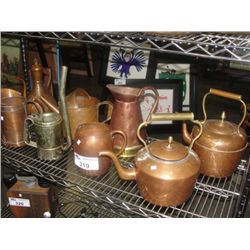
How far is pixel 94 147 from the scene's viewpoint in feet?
2.54

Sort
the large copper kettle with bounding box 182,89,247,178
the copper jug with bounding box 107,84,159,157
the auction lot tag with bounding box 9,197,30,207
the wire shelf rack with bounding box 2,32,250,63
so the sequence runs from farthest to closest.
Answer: the auction lot tag with bounding box 9,197,30,207
the copper jug with bounding box 107,84,159,157
the large copper kettle with bounding box 182,89,247,178
the wire shelf rack with bounding box 2,32,250,63

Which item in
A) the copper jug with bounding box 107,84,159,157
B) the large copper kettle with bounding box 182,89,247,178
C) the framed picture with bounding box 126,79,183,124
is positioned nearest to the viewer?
the large copper kettle with bounding box 182,89,247,178

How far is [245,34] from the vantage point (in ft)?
2.35

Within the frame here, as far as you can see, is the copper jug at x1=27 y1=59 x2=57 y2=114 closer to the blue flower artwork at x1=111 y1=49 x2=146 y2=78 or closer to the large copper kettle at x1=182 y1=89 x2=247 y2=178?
the large copper kettle at x1=182 y1=89 x2=247 y2=178

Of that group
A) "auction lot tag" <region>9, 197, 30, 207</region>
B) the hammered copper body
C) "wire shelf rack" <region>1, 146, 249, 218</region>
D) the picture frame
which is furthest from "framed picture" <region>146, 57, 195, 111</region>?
"auction lot tag" <region>9, 197, 30, 207</region>

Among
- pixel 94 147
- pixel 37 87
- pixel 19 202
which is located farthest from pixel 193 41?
pixel 19 202

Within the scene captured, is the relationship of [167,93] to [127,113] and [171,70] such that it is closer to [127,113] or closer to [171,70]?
[171,70]

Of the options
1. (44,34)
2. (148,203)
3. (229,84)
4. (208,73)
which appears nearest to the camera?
(148,203)

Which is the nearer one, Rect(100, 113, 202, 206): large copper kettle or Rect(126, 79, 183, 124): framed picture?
Rect(100, 113, 202, 206): large copper kettle

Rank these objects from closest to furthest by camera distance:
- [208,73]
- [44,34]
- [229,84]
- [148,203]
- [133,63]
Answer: [148,203]
[44,34]
[133,63]
[208,73]
[229,84]

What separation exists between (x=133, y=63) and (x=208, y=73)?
0.57 meters

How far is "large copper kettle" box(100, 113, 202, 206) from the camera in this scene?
650mm
